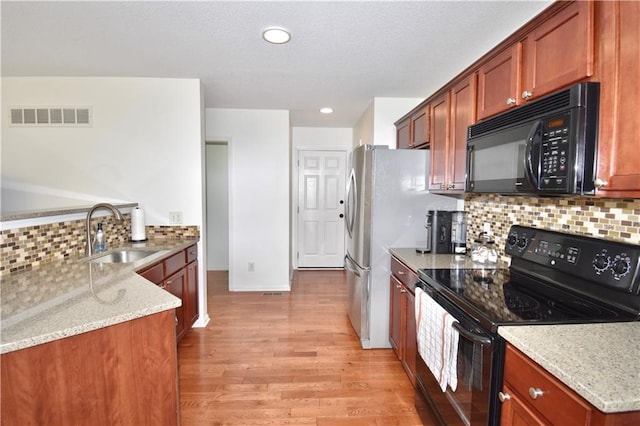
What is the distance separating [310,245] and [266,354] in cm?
282

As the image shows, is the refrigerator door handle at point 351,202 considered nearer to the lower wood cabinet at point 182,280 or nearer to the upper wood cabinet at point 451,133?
the upper wood cabinet at point 451,133

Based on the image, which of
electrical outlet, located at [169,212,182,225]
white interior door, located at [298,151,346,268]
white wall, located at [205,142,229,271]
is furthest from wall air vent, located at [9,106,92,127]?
white interior door, located at [298,151,346,268]

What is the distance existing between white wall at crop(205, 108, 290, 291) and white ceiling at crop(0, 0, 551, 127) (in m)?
0.84

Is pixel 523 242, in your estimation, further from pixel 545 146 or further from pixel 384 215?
pixel 384 215

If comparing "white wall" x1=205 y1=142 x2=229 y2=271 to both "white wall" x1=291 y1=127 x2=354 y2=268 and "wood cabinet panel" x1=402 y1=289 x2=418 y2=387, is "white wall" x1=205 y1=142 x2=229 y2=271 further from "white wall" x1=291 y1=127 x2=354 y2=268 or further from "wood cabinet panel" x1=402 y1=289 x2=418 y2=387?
"wood cabinet panel" x1=402 y1=289 x2=418 y2=387

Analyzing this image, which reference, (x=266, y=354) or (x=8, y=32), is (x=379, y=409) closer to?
(x=266, y=354)

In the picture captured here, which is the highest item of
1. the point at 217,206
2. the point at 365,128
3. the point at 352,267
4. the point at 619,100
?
the point at 365,128

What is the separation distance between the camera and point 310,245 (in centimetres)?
529

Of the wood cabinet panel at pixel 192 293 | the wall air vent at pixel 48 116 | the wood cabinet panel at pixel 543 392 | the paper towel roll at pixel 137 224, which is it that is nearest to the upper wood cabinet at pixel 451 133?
the wood cabinet panel at pixel 543 392

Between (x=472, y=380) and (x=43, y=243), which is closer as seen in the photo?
(x=472, y=380)

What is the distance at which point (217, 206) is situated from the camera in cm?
510

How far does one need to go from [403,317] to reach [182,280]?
1838 millimetres

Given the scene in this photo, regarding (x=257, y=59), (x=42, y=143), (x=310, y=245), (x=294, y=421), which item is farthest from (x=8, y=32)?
(x=310, y=245)

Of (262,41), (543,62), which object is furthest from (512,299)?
(262,41)
